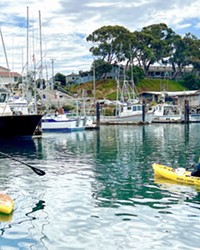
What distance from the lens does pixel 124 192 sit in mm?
18656

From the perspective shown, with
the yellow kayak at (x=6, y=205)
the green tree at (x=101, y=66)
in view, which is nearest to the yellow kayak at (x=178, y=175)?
the yellow kayak at (x=6, y=205)

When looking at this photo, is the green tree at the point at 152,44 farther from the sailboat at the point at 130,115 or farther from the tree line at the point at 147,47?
the sailboat at the point at 130,115

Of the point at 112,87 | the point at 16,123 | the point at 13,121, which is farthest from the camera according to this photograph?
the point at 112,87

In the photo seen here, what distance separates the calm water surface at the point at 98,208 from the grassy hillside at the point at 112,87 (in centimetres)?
7930

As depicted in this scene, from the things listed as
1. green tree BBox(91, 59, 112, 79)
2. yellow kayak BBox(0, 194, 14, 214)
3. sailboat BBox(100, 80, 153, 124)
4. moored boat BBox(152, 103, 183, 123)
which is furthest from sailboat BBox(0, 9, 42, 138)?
green tree BBox(91, 59, 112, 79)

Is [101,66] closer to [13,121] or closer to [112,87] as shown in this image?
[112,87]

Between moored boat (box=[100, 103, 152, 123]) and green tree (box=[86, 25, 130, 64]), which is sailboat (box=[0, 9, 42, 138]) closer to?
moored boat (box=[100, 103, 152, 123])

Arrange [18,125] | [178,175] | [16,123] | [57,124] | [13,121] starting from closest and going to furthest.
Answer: [178,175] → [13,121] → [16,123] → [18,125] → [57,124]

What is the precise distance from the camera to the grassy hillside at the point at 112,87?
108 metres

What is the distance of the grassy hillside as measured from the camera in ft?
353

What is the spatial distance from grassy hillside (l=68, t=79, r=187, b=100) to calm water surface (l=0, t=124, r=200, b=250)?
79304 mm

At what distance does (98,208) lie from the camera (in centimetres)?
1603

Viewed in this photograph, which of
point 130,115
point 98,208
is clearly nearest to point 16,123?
point 98,208

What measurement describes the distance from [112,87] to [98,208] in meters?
94.3
